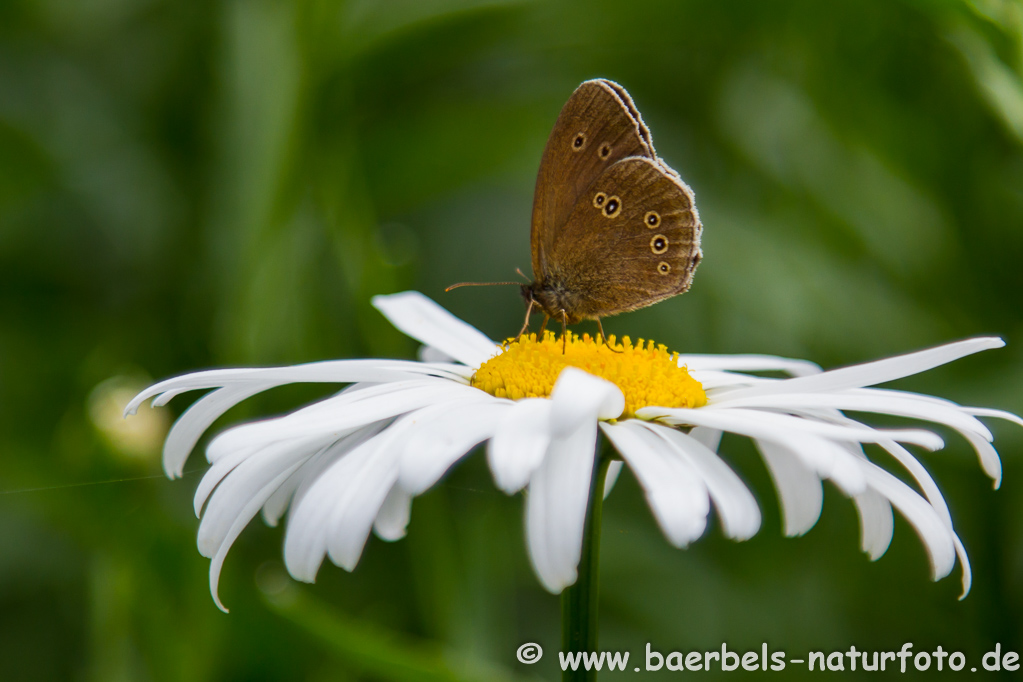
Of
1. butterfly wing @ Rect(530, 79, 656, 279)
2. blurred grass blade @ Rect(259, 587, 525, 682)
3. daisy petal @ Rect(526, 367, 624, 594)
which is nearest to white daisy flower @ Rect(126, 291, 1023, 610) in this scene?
daisy petal @ Rect(526, 367, 624, 594)

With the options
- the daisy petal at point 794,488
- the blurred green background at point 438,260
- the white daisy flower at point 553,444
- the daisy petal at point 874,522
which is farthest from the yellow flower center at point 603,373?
the blurred green background at point 438,260

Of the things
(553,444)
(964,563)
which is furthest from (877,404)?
(553,444)

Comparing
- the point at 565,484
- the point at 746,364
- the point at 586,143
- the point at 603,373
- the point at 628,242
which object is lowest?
the point at 565,484

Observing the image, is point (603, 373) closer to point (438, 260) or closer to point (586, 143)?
point (586, 143)

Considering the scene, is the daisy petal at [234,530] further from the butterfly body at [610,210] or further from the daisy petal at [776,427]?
the butterfly body at [610,210]

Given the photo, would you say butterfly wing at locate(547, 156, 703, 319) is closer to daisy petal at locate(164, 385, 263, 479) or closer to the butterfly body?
the butterfly body

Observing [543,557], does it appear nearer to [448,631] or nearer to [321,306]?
[448,631]
